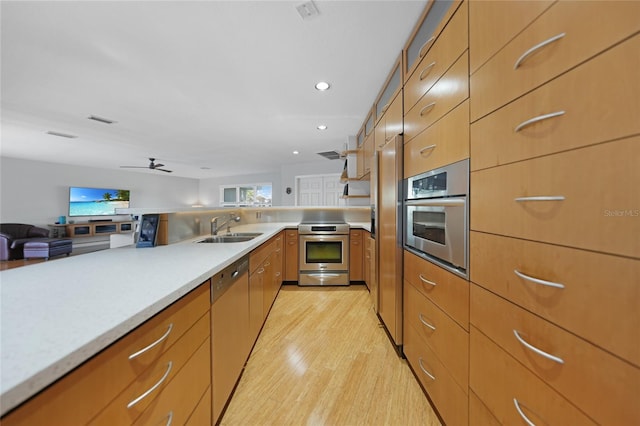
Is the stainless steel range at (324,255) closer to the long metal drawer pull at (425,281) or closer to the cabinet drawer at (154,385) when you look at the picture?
the long metal drawer pull at (425,281)

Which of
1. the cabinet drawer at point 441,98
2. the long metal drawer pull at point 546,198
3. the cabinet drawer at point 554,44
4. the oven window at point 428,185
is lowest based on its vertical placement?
the long metal drawer pull at point 546,198

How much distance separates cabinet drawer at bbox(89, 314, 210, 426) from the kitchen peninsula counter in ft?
0.55

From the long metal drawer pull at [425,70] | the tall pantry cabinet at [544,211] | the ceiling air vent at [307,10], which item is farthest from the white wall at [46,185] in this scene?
the tall pantry cabinet at [544,211]

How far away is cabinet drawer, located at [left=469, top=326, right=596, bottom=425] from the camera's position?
25.0 inches

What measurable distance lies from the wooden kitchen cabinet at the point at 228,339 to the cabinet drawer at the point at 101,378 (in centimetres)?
37

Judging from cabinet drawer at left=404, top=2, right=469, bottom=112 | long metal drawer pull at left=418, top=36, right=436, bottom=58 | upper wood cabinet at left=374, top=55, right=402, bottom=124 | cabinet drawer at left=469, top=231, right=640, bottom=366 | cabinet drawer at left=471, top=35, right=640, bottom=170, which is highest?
upper wood cabinet at left=374, top=55, right=402, bottom=124

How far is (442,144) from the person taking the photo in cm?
120

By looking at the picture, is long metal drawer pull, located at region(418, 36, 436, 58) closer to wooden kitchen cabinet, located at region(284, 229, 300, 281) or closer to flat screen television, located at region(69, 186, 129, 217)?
wooden kitchen cabinet, located at region(284, 229, 300, 281)

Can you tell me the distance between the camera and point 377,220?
228 cm

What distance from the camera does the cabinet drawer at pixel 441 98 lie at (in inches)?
40.8

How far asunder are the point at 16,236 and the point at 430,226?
9.05 metres

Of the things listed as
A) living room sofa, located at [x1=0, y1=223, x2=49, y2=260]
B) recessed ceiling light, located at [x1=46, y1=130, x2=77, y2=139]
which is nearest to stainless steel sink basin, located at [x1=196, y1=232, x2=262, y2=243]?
recessed ceiling light, located at [x1=46, y1=130, x2=77, y2=139]

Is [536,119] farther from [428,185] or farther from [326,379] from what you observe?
[326,379]

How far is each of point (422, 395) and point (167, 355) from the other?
149 centimetres
